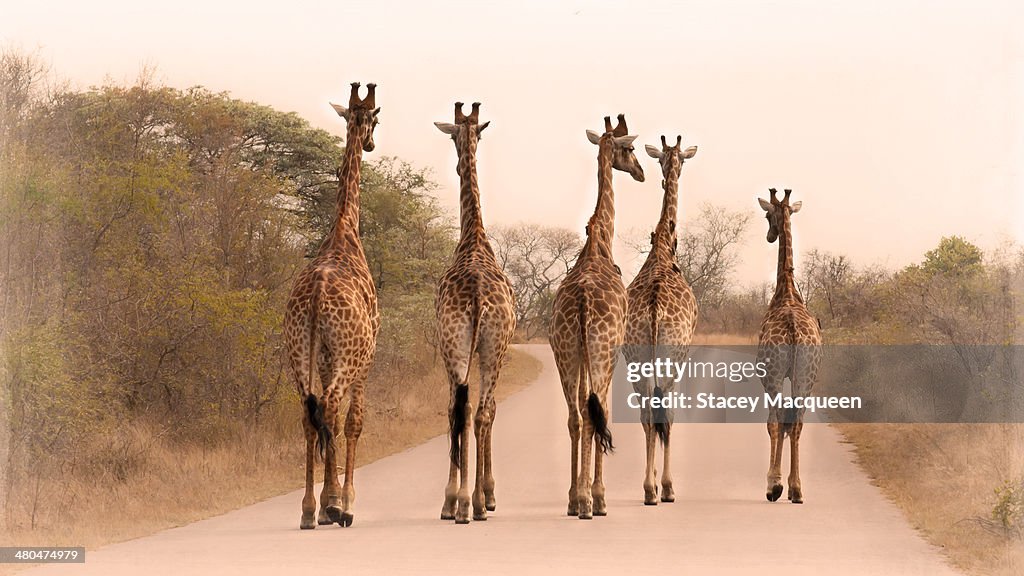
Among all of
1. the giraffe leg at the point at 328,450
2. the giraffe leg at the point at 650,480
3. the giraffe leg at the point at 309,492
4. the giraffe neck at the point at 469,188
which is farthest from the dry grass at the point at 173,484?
the giraffe leg at the point at 650,480

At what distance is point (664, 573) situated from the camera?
10.2 metres

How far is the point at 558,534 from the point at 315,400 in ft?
8.53

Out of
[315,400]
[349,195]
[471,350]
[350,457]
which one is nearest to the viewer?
[315,400]

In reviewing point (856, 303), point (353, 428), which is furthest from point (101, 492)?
point (856, 303)

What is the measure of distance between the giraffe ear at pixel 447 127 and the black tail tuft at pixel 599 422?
3492 millimetres

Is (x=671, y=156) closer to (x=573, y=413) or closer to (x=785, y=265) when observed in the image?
(x=785, y=265)

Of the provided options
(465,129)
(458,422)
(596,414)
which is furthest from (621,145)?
(458,422)

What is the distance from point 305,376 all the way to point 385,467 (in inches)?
216

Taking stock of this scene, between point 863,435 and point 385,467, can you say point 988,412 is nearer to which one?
point 863,435

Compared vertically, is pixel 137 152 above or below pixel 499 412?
above

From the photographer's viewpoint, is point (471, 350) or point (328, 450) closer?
point (328, 450)

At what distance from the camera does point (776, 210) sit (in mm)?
16031

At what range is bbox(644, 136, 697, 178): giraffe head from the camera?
54.4 feet

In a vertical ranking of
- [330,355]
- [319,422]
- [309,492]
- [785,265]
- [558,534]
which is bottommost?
[558,534]
